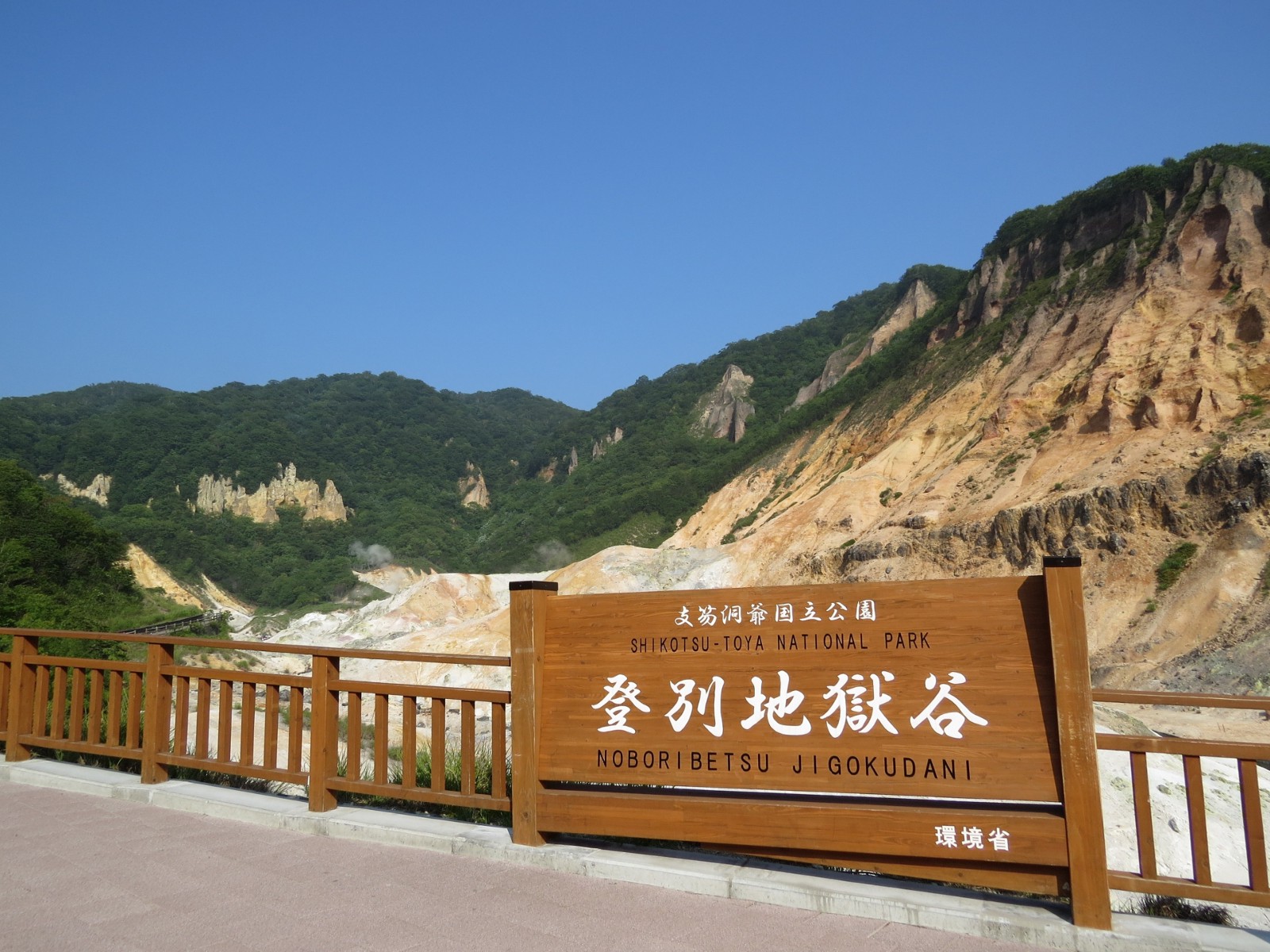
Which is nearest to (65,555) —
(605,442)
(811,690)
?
(811,690)

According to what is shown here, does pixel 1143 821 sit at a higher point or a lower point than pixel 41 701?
lower

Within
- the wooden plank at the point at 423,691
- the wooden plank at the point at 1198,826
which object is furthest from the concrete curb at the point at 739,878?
the wooden plank at the point at 423,691

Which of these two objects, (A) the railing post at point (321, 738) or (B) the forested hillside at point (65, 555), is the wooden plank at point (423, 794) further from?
(B) the forested hillside at point (65, 555)

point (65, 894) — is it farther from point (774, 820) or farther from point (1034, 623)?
point (1034, 623)

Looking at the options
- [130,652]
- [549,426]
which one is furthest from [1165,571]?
[549,426]

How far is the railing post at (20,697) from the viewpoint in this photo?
666 centimetres

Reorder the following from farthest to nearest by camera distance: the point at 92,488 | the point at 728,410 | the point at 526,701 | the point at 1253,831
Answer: the point at 728,410 → the point at 92,488 → the point at 526,701 → the point at 1253,831

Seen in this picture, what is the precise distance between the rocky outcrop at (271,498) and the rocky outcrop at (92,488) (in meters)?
8.60

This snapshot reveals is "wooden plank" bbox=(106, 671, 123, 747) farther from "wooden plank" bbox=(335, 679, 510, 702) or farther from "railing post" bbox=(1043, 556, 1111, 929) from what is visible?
"railing post" bbox=(1043, 556, 1111, 929)

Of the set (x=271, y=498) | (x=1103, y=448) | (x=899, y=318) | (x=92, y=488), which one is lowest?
(x=1103, y=448)

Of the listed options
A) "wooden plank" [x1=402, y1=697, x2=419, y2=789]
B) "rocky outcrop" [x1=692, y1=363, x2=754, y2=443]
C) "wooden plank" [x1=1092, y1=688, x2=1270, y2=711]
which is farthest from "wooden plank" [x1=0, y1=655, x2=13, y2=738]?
"rocky outcrop" [x1=692, y1=363, x2=754, y2=443]

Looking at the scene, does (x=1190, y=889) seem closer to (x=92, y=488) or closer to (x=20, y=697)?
(x=20, y=697)

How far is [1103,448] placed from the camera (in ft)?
92.4

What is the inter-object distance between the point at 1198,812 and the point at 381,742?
3.78 metres
